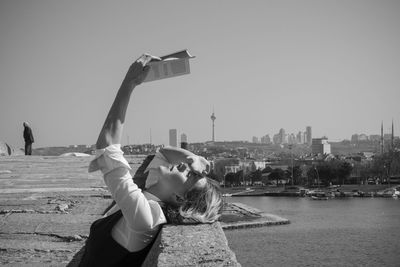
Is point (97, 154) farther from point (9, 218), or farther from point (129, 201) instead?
point (9, 218)

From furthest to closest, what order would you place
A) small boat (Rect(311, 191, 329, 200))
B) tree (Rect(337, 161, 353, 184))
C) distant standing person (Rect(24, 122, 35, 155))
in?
tree (Rect(337, 161, 353, 184)) < small boat (Rect(311, 191, 329, 200)) < distant standing person (Rect(24, 122, 35, 155))

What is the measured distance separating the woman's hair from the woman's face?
16 mm

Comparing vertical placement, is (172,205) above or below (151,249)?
above

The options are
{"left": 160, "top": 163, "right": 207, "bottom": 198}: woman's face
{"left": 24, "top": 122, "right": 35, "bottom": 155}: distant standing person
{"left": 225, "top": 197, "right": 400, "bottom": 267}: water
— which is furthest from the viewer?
{"left": 225, "top": 197, "right": 400, "bottom": 267}: water

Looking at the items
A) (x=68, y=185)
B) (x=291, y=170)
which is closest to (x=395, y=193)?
(x=291, y=170)

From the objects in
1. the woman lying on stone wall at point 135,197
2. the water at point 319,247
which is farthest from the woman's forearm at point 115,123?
the water at point 319,247

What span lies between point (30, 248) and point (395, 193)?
78.7 metres

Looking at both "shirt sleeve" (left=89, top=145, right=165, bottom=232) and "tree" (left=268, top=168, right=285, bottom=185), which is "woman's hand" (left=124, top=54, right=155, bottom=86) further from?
"tree" (left=268, top=168, right=285, bottom=185)

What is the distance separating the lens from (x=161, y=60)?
173 cm

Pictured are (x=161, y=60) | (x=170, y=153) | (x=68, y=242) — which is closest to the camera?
(x=161, y=60)

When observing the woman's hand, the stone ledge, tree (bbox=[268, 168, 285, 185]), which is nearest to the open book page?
the woman's hand

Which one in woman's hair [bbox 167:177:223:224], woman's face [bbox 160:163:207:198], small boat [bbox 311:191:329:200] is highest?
woman's face [bbox 160:163:207:198]

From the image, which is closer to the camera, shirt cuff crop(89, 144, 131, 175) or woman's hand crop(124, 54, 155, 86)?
shirt cuff crop(89, 144, 131, 175)

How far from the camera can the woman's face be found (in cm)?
172
